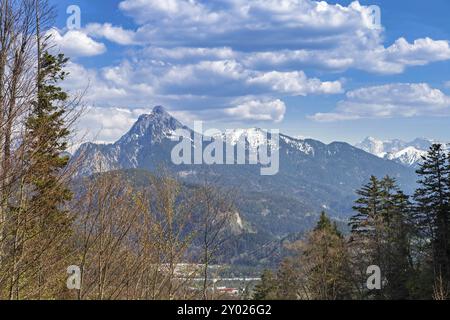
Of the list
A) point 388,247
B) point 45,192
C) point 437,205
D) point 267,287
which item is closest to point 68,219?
point 45,192

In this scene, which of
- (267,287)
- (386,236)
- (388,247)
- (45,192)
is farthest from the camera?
(267,287)

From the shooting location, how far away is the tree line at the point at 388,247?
1312 inches

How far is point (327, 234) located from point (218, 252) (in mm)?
26700

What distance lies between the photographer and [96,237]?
30.7 feet

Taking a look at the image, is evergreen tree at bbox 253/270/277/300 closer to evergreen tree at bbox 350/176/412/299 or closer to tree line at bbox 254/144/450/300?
tree line at bbox 254/144/450/300

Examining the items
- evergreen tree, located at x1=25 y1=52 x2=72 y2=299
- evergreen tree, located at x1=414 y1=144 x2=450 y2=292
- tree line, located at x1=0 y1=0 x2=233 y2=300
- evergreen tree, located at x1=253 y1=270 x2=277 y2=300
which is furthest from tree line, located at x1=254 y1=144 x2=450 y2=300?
evergreen tree, located at x1=25 y1=52 x2=72 y2=299

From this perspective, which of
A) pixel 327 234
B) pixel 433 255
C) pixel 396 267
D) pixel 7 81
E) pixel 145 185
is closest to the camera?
pixel 7 81

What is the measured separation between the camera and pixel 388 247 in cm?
3791

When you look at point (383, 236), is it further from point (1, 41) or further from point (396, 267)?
point (1, 41)

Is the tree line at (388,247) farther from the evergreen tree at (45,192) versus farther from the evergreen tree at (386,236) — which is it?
the evergreen tree at (45,192)

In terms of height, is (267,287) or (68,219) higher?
(68,219)

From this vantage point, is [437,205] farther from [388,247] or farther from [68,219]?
[68,219]

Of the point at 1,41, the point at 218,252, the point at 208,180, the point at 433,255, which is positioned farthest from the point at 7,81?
the point at 433,255

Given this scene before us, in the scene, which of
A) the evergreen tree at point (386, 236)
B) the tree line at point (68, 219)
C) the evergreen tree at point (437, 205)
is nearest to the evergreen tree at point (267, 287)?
the evergreen tree at point (386, 236)
